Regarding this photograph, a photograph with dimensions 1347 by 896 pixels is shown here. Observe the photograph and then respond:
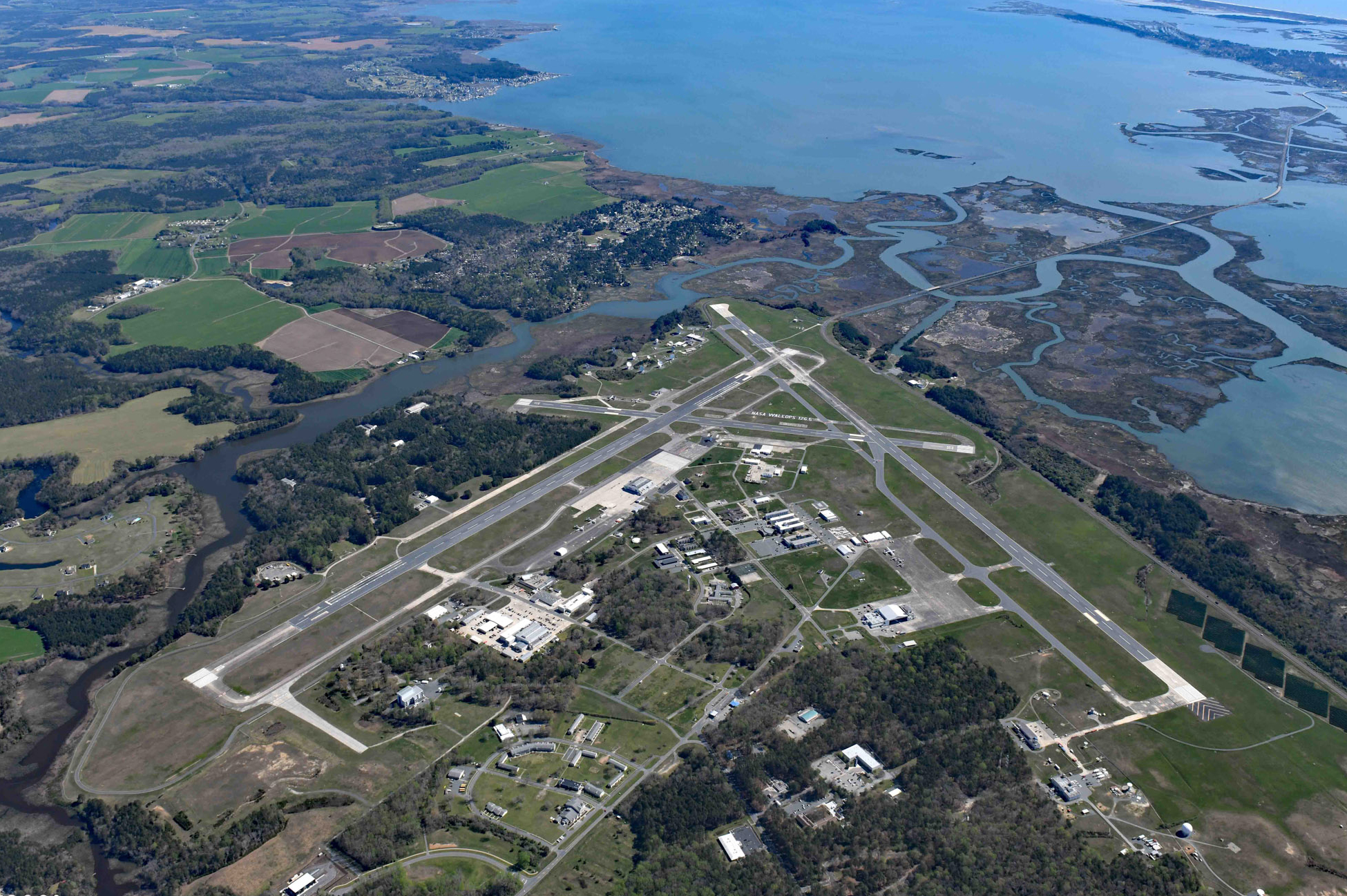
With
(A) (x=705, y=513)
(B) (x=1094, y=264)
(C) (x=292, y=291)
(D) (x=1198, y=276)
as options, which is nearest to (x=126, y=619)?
(A) (x=705, y=513)

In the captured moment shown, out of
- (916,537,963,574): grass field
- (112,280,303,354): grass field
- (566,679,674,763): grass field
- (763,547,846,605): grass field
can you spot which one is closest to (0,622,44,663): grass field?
(566,679,674,763): grass field

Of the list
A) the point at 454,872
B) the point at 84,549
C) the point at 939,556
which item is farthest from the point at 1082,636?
the point at 84,549

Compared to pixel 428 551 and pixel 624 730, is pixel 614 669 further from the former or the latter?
pixel 428 551

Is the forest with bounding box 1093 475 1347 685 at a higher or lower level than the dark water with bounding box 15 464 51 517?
higher

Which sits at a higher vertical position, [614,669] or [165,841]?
[614,669]

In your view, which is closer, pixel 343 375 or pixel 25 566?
pixel 25 566

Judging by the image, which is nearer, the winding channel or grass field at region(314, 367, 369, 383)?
the winding channel

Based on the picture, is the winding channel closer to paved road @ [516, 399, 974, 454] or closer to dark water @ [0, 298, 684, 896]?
dark water @ [0, 298, 684, 896]
